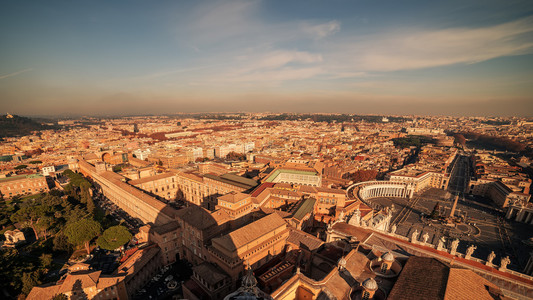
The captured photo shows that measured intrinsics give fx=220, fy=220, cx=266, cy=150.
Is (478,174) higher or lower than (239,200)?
lower

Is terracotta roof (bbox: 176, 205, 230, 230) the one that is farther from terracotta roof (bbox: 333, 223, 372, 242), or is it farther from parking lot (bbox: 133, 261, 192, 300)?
terracotta roof (bbox: 333, 223, 372, 242)

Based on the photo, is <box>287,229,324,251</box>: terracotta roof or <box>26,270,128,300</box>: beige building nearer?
<box>26,270,128,300</box>: beige building

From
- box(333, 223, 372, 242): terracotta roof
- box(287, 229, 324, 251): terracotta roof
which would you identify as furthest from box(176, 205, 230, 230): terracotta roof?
box(333, 223, 372, 242): terracotta roof

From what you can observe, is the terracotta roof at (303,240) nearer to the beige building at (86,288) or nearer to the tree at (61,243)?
the beige building at (86,288)

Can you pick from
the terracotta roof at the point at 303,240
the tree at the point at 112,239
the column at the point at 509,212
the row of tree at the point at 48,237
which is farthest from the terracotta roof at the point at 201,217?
the column at the point at 509,212

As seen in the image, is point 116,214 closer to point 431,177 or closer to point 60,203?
point 60,203

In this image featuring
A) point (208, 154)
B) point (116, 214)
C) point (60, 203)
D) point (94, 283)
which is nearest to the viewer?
point (94, 283)

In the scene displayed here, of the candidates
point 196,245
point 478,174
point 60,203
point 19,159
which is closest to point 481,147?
point 478,174

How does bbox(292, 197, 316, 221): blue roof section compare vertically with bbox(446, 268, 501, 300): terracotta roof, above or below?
below

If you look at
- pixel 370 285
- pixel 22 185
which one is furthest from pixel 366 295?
pixel 22 185
